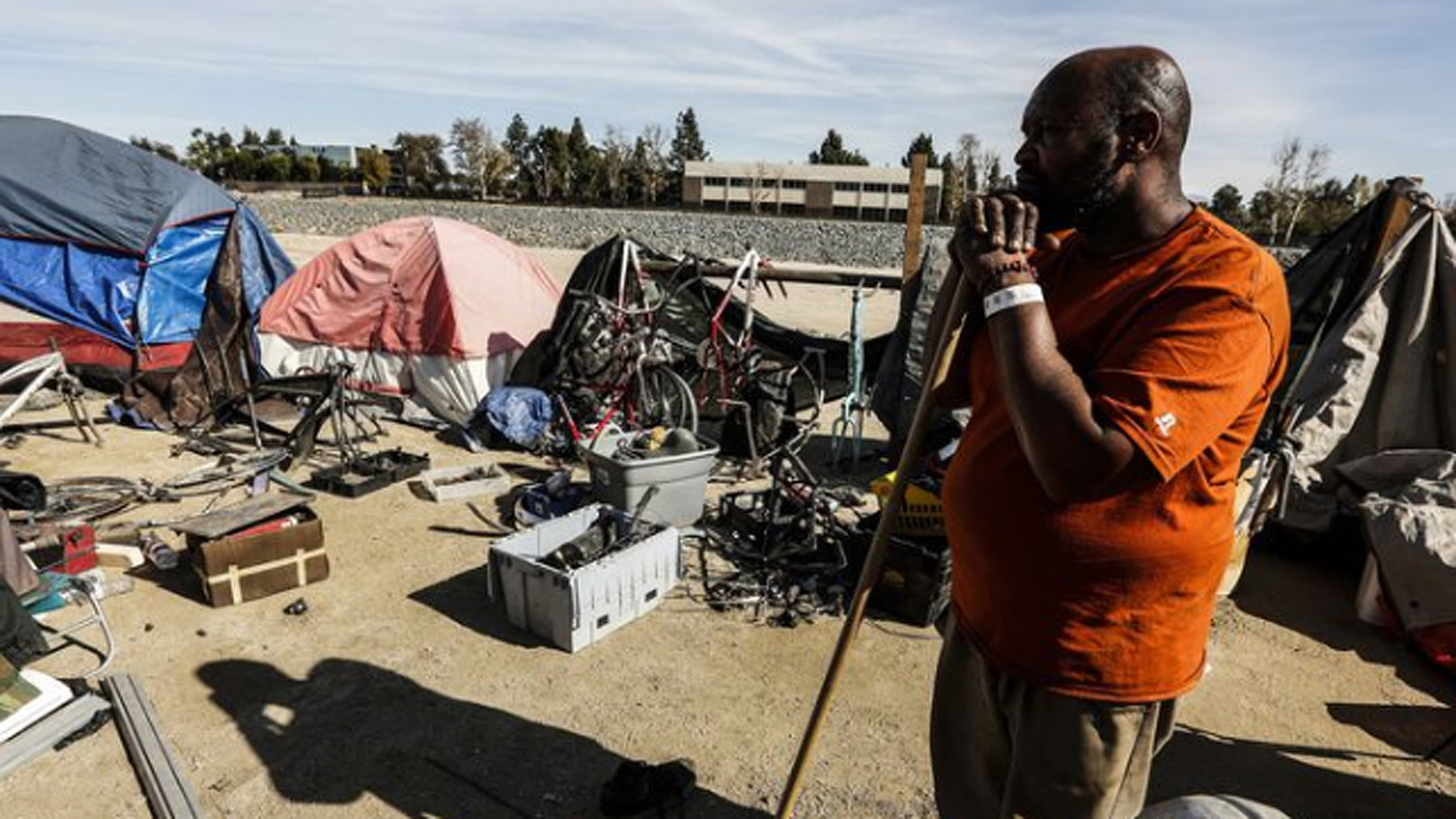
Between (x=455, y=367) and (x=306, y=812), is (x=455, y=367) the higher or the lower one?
the higher one

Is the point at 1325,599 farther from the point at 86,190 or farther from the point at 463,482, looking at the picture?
the point at 86,190

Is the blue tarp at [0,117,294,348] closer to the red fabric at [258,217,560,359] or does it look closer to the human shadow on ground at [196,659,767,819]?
the red fabric at [258,217,560,359]

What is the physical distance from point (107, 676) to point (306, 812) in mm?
1666

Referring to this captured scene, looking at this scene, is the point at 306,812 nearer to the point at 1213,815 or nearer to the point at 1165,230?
the point at 1213,815

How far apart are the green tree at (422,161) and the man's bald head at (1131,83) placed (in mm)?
85497

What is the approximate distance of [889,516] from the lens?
1.98m

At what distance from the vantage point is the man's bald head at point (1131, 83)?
1551 mm

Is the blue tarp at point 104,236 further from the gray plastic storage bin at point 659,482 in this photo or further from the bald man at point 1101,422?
the bald man at point 1101,422

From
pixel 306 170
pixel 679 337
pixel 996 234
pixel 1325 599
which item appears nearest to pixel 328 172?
pixel 306 170

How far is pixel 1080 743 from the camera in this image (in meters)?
1.82

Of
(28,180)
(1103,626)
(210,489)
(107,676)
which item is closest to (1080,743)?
(1103,626)

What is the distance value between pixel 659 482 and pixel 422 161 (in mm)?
84555

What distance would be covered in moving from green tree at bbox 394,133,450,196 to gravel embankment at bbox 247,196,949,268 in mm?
34023

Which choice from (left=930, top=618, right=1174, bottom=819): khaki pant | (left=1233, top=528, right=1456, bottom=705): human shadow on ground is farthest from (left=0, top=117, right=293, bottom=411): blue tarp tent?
(left=1233, top=528, right=1456, bottom=705): human shadow on ground
